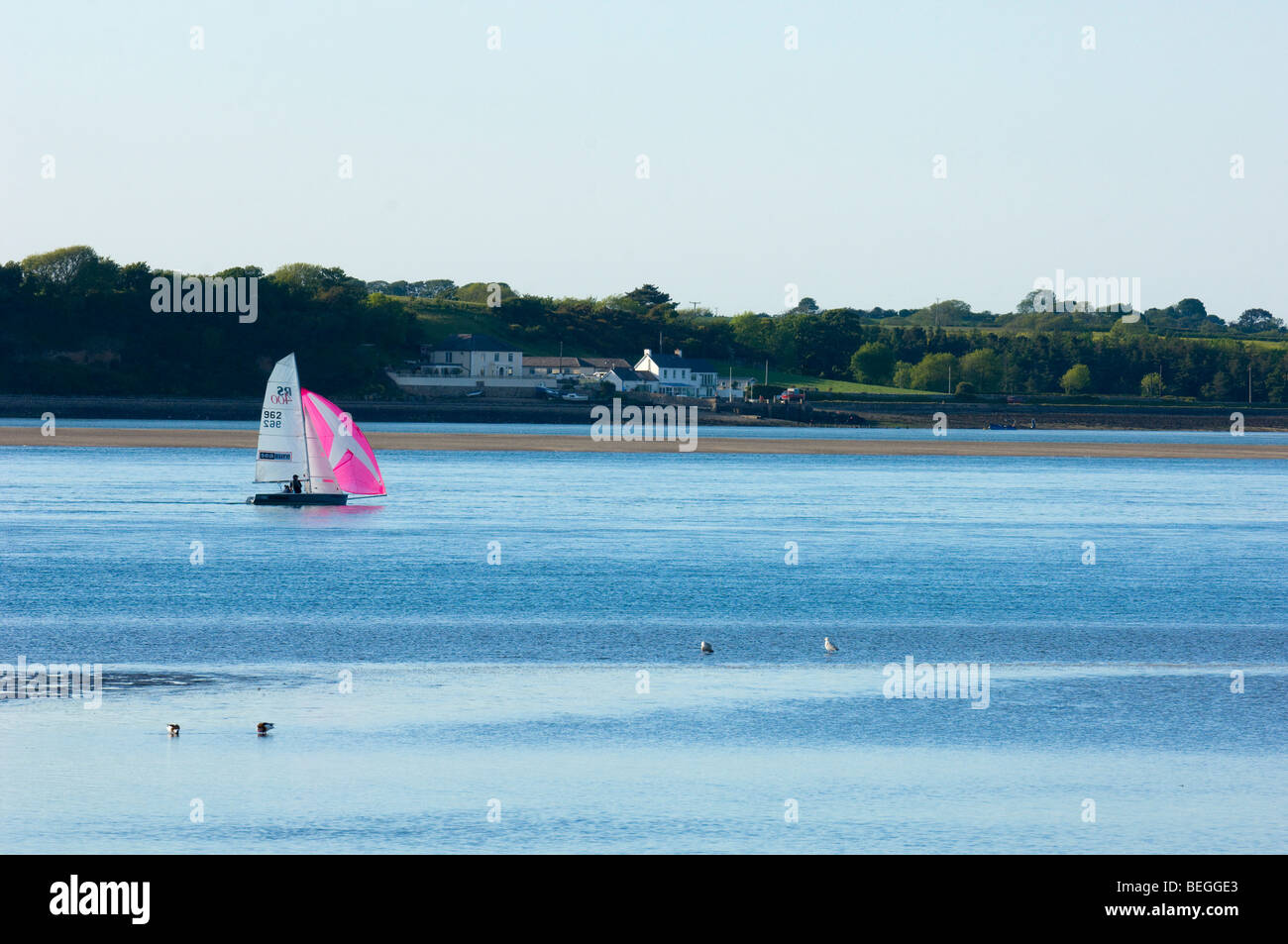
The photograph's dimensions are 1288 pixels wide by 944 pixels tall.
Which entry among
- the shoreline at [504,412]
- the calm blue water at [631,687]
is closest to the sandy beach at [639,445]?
Answer: the shoreline at [504,412]

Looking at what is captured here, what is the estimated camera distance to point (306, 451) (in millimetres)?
61250

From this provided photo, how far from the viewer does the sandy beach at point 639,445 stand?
123 meters

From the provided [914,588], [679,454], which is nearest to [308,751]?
[914,588]

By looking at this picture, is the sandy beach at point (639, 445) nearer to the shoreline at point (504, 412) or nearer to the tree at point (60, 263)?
the shoreline at point (504, 412)

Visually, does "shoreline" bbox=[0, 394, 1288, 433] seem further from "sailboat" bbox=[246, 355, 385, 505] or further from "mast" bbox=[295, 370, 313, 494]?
"mast" bbox=[295, 370, 313, 494]

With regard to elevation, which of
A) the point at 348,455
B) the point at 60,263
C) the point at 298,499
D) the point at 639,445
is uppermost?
the point at 60,263

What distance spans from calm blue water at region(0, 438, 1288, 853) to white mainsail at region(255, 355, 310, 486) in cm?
312

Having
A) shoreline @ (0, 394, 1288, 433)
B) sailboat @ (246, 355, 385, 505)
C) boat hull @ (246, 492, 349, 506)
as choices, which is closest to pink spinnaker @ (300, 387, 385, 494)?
sailboat @ (246, 355, 385, 505)

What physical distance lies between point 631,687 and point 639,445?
123724mm

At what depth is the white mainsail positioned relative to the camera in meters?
59.5

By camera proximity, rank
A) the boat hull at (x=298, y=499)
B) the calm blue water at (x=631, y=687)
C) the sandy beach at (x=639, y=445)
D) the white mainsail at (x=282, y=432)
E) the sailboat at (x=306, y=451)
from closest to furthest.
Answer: the calm blue water at (x=631, y=687), the white mainsail at (x=282, y=432), the sailboat at (x=306, y=451), the boat hull at (x=298, y=499), the sandy beach at (x=639, y=445)

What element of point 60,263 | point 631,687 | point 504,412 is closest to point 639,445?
point 504,412

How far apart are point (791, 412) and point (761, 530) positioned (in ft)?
426

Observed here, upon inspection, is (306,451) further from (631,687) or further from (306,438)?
(631,687)
